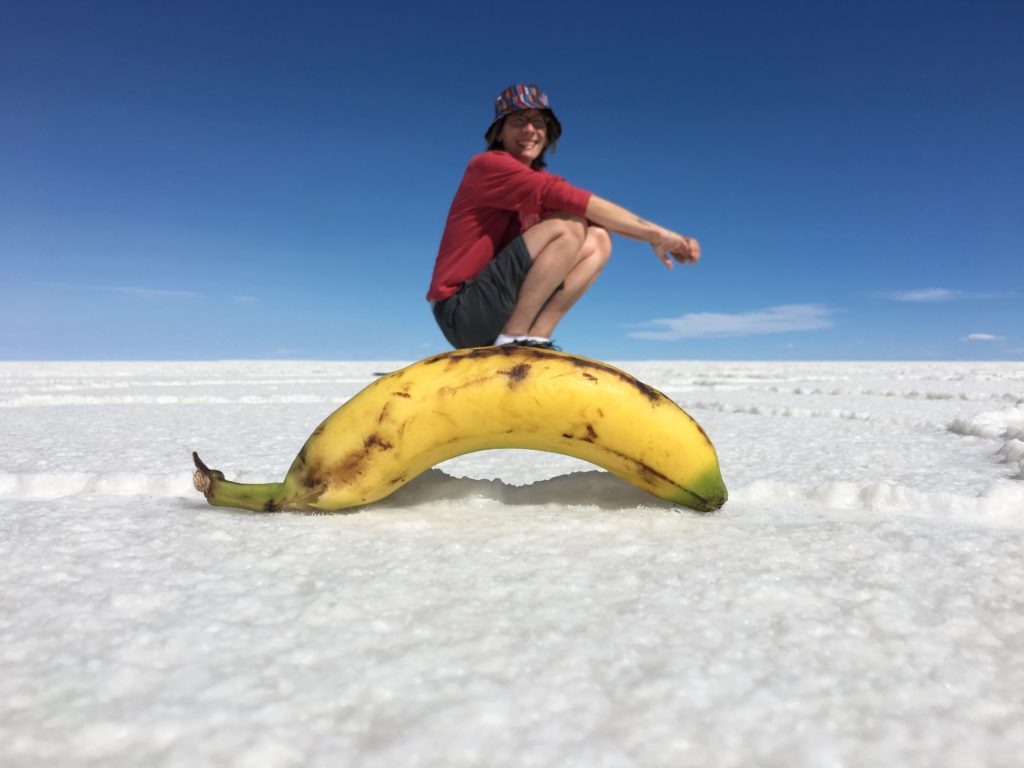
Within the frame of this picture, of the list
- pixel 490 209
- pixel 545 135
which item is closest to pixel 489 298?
pixel 490 209

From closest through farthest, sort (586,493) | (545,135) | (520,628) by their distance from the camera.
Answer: (520,628) < (586,493) < (545,135)

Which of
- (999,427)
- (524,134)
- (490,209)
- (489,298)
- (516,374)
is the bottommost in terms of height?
(999,427)

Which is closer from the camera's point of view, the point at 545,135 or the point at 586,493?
the point at 586,493

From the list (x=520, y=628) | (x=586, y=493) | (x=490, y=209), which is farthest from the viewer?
(x=490, y=209)

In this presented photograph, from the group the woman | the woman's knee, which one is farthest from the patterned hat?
the woman's knee

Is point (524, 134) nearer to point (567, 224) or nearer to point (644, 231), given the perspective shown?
point (567, 224)

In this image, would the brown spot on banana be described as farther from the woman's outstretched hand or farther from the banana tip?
the woman's outstretched hand

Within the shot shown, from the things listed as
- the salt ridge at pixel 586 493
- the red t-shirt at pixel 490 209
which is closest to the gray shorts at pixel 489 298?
the red t-shirt at pixel 490 209

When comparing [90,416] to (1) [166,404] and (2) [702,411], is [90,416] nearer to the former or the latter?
(1) [166,404]
